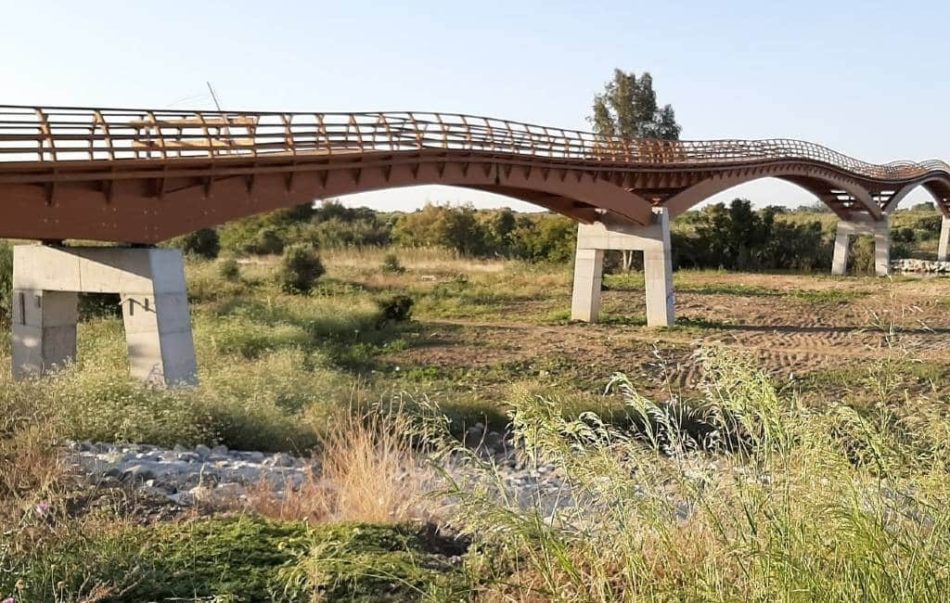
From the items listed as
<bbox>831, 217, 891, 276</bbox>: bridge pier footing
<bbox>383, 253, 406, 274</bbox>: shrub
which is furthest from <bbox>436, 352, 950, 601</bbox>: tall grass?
<bbox>831, 217, 891, 276</bbox>: bridge pier footing

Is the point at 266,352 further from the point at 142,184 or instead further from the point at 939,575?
the point at 939,575

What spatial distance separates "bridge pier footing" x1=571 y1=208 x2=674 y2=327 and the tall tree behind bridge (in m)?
25.9

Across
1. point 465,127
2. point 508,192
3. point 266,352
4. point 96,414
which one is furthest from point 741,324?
point 96,414

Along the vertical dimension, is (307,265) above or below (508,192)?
below

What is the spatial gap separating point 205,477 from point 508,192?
17756 mm

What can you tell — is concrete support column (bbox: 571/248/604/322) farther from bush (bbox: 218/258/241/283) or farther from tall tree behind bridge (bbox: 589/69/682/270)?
tall tree behind bridge (bbox: 589/69/682/270)

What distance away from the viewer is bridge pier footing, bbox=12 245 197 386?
13.9 m

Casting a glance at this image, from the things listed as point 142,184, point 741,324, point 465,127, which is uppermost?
point 465,127

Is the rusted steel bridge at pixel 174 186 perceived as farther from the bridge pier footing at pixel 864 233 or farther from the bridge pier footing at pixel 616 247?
the bridge pier footing at pixel 864 233

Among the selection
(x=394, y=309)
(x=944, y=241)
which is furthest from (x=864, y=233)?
(x=394, y=309)

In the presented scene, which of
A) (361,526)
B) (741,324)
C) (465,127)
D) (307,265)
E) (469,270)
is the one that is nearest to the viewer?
(361,526)

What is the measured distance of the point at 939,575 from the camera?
118 inches

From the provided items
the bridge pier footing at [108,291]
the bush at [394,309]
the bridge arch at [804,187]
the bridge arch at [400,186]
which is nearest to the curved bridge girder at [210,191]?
the bridge arch at [400,186]

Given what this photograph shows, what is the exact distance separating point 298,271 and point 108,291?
61.6ft
